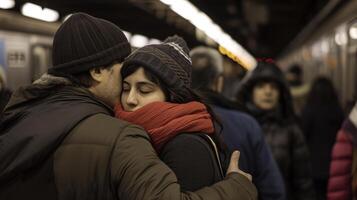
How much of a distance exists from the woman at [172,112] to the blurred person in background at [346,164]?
4.37 feet

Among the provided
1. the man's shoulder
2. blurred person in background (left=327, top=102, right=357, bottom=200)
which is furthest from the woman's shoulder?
blurred person in background (left=327, top=102, right=357, bottom=200)

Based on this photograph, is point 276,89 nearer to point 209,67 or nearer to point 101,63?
point 209,67

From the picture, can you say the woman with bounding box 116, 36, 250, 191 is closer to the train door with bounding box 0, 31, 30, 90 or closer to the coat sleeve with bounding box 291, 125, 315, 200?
the coat sleeve with bounding box 291, 125, 315, 200

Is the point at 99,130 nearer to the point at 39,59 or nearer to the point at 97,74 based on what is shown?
the point at 97,74

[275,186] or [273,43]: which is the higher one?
[275,186]

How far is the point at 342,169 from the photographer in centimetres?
309

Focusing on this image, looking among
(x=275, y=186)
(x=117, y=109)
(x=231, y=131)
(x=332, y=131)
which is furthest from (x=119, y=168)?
(x=332, y=131)

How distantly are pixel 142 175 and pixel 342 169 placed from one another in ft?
6.03

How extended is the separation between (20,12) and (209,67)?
405 centimetres

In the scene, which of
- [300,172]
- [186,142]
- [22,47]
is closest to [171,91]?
[186,142]

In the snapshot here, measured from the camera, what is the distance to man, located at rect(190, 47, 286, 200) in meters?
2.68

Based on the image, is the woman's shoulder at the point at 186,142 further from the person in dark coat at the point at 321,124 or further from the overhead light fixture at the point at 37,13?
the overhead light fixture at the point at 37,13

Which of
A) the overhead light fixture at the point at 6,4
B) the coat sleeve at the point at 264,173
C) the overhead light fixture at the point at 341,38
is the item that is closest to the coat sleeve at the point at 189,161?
the coat sleeve at the point at 264,173

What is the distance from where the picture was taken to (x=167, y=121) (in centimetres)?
170
